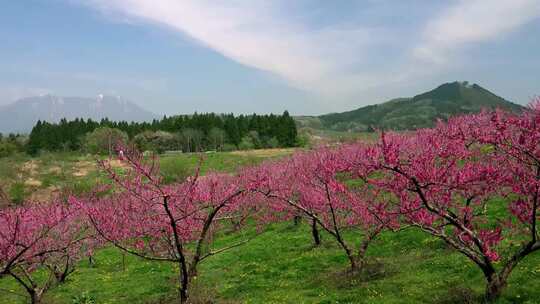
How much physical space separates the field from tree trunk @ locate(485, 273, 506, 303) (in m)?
0.22

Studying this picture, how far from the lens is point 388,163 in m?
10.8

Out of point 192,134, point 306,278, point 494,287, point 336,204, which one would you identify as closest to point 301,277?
point 306,278

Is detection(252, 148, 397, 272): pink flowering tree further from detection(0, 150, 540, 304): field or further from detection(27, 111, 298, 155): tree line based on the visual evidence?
detection(27, 111, 298, 155): tree line

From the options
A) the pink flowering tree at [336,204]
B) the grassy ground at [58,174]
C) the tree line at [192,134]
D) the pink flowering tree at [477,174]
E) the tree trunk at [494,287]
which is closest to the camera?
the pink flowering tree at [477,174]

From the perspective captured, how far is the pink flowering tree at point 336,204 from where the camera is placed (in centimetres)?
1547

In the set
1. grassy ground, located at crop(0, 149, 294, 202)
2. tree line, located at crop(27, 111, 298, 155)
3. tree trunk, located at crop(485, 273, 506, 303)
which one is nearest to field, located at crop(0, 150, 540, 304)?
tree trunk, located at crop(485, 273, 506, 303)

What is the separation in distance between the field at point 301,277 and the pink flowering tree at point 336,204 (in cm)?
131

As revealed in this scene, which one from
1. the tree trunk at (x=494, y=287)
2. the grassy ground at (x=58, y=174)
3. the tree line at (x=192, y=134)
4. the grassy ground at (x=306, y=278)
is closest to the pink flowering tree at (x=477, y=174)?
the tree trunk at (x=494, y=287)

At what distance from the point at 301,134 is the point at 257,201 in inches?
4654

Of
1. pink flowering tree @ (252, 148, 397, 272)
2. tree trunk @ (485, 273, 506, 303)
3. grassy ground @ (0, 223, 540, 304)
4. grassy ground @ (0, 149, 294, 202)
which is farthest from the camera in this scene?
grassy ground @ (0, 149, 294, 202)

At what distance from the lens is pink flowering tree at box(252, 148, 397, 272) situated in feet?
50.8

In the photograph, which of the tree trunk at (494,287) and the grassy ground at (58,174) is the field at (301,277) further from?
the grassy ground at (58,174)

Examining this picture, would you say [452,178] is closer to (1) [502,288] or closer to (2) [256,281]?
(1) [502,288]

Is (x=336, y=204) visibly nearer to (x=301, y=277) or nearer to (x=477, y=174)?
(x=301, y=277)
